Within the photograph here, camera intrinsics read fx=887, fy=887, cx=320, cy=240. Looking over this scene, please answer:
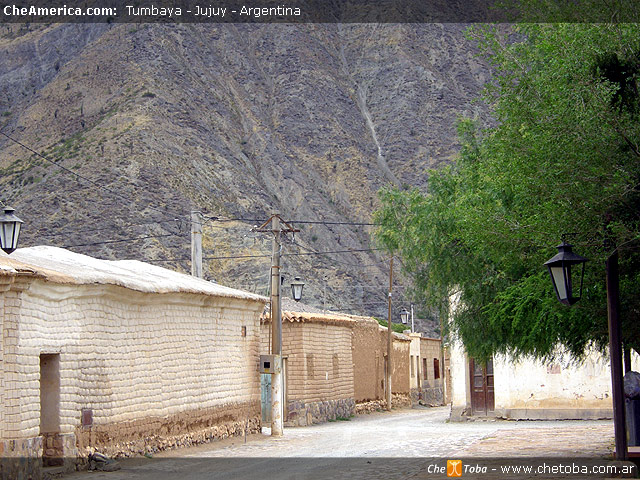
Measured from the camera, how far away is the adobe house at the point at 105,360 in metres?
12.3

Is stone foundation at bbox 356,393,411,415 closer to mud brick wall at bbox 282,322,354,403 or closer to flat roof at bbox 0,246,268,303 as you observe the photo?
mud brick wall at bbox 282,322,354,403

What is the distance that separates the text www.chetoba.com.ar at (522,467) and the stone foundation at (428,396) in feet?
109

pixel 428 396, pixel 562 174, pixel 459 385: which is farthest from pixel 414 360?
pixel 562 174

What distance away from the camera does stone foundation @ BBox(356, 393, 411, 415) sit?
35.4m

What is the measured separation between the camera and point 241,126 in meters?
82.2

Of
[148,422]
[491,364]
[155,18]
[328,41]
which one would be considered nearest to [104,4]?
[155,18]

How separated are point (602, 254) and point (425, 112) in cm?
8120

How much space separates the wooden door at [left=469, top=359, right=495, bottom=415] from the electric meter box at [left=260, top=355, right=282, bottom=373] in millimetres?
8055

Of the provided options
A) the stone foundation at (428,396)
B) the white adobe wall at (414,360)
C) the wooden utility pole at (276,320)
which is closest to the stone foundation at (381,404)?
the stone foundation at (428,396)

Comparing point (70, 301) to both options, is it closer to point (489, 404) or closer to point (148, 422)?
point (148, 422)

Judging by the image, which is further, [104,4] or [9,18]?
[9,18]

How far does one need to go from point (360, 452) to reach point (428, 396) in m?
34.5

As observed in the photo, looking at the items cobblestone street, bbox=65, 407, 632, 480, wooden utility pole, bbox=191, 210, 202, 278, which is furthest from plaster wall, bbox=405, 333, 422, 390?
cobblestone street, bbox=65, 407, 632, 480

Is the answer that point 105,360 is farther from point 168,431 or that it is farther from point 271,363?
point 271,363
